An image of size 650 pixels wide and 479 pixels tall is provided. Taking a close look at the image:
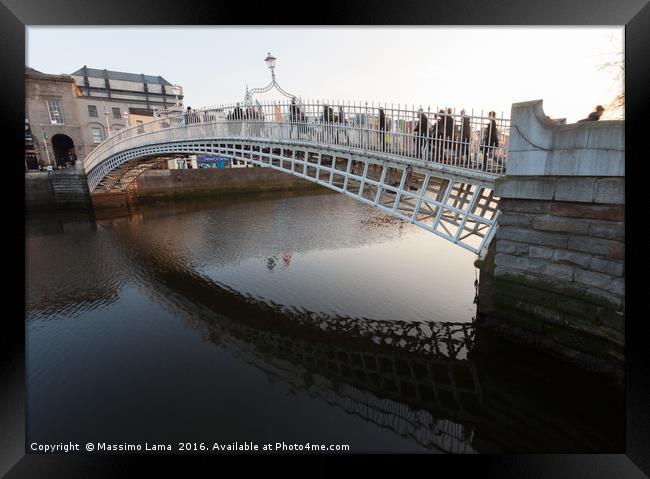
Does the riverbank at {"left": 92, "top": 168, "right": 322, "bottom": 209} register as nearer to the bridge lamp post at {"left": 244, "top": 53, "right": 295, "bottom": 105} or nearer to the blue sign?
the blue sign

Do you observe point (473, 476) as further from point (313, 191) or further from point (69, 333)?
point (313, 191)

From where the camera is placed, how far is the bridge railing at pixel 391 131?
5129mm

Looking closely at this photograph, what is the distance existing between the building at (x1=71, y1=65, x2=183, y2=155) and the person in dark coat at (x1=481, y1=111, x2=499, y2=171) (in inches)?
1078

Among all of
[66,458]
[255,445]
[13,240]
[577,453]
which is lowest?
[577,453]

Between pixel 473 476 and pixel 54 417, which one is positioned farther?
pixel 54 417

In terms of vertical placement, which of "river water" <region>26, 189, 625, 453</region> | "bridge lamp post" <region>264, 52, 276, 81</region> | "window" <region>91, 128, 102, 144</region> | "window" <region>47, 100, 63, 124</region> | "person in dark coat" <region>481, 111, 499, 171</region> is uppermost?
"window" <region>47, 100, 63, 124</region>

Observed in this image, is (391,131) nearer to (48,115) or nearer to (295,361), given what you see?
(295,361)

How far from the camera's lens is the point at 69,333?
566 cm

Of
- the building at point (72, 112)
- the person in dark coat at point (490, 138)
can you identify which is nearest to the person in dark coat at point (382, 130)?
the person in dark coat at point (490, 138)

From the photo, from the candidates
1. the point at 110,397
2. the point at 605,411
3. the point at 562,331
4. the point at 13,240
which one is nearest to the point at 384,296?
the point at 562,331

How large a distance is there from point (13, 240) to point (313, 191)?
2235cm

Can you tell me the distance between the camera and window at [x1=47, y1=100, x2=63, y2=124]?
21.7 m

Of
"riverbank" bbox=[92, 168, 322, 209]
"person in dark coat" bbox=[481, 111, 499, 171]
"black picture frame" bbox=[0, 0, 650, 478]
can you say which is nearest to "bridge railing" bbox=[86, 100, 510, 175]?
"person in dark coat" bbox=[481, 111, 499, 171]

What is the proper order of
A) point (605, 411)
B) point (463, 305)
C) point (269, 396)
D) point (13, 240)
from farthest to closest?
1. point (463, 305)
2. point (269, 396)
3. point (605, 411)
4. point (13, 240)
